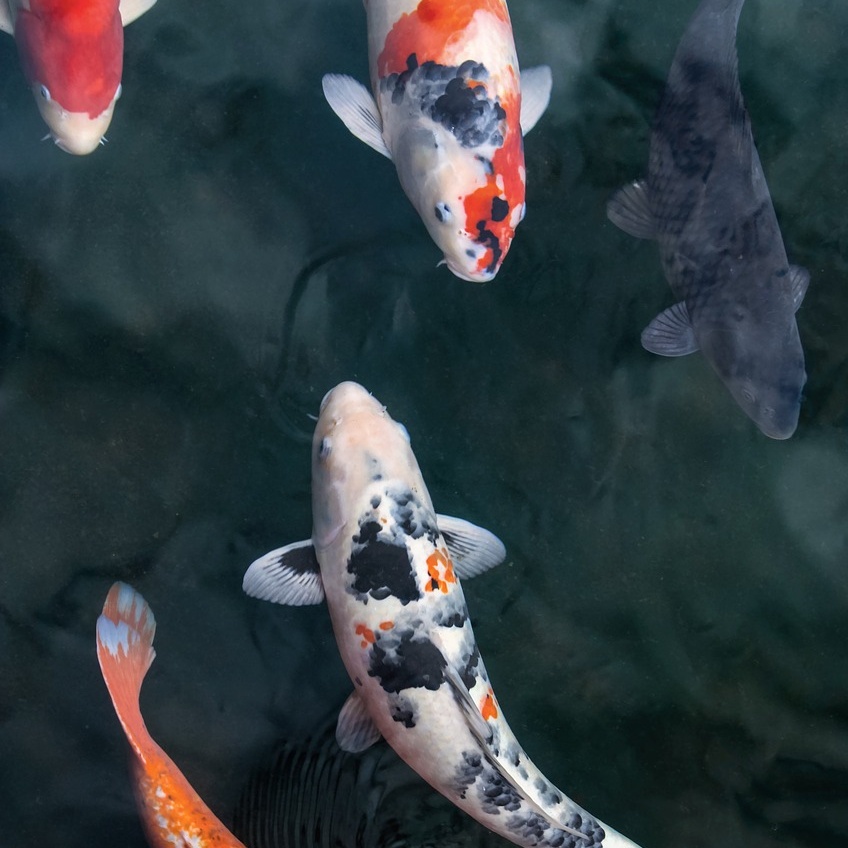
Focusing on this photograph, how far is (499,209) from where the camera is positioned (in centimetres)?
234

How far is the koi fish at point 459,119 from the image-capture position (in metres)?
2.32

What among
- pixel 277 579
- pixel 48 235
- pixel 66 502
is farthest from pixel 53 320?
pixel 277 579

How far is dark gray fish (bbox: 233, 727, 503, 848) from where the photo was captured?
9.13 feet

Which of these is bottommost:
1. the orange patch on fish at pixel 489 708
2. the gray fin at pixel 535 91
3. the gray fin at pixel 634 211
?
the orange patch on fish at pixel 489 708

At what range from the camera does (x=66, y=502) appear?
9.11 feet

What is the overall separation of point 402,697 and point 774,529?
4.82 feet

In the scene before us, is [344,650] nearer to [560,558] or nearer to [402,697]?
[402,697]

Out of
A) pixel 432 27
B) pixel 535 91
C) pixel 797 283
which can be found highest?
pixel 432 27

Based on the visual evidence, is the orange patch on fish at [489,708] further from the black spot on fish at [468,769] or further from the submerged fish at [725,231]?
the submerged fish at [725,231]

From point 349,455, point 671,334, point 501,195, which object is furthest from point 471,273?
point 671,334

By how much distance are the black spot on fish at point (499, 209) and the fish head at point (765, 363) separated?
29.3 inches

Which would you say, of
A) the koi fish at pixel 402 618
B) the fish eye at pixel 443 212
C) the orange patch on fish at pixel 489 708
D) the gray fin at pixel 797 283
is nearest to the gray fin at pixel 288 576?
the koi fish at pixel 402 618

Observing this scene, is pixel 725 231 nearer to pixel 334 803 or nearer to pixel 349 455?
pixel 349 455

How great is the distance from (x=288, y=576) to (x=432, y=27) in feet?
5.11
